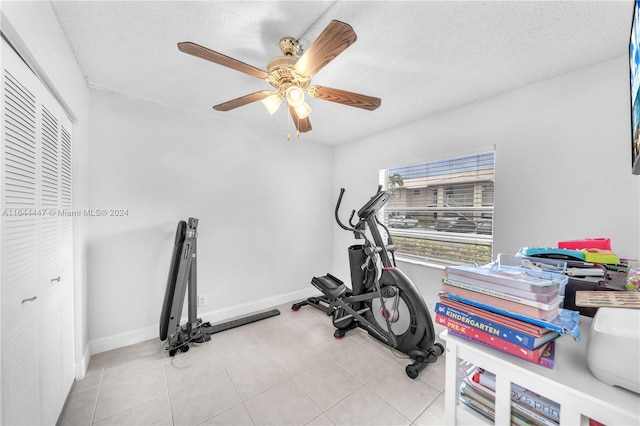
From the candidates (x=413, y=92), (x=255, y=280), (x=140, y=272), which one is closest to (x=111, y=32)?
(x=140, y=272)

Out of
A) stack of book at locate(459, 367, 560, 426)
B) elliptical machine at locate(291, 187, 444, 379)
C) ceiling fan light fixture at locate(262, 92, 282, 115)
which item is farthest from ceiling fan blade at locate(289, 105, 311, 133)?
stack of book at locate(459, 367, 560, 426)

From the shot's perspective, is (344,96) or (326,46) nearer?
(326,46)

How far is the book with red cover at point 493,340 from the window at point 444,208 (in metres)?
1.98

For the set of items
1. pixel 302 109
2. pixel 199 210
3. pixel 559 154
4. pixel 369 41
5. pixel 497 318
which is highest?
pixel 369 41

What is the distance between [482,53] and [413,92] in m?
0.63

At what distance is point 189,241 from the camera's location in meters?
2.40

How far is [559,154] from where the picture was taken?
196 centimetres

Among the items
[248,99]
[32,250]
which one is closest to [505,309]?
[248,99]

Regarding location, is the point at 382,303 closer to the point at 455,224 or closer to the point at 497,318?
the point at 455,224

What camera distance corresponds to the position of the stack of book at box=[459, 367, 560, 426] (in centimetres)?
68

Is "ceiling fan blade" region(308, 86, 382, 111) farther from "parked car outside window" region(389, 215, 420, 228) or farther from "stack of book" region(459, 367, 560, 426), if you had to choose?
"parked car outside window" region(389, 215, 420, 228)

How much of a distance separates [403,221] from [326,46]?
2478 millimetres

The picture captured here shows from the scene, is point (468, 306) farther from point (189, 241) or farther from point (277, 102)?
point (189, 241)

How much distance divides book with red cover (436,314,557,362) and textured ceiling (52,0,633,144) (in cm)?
161
